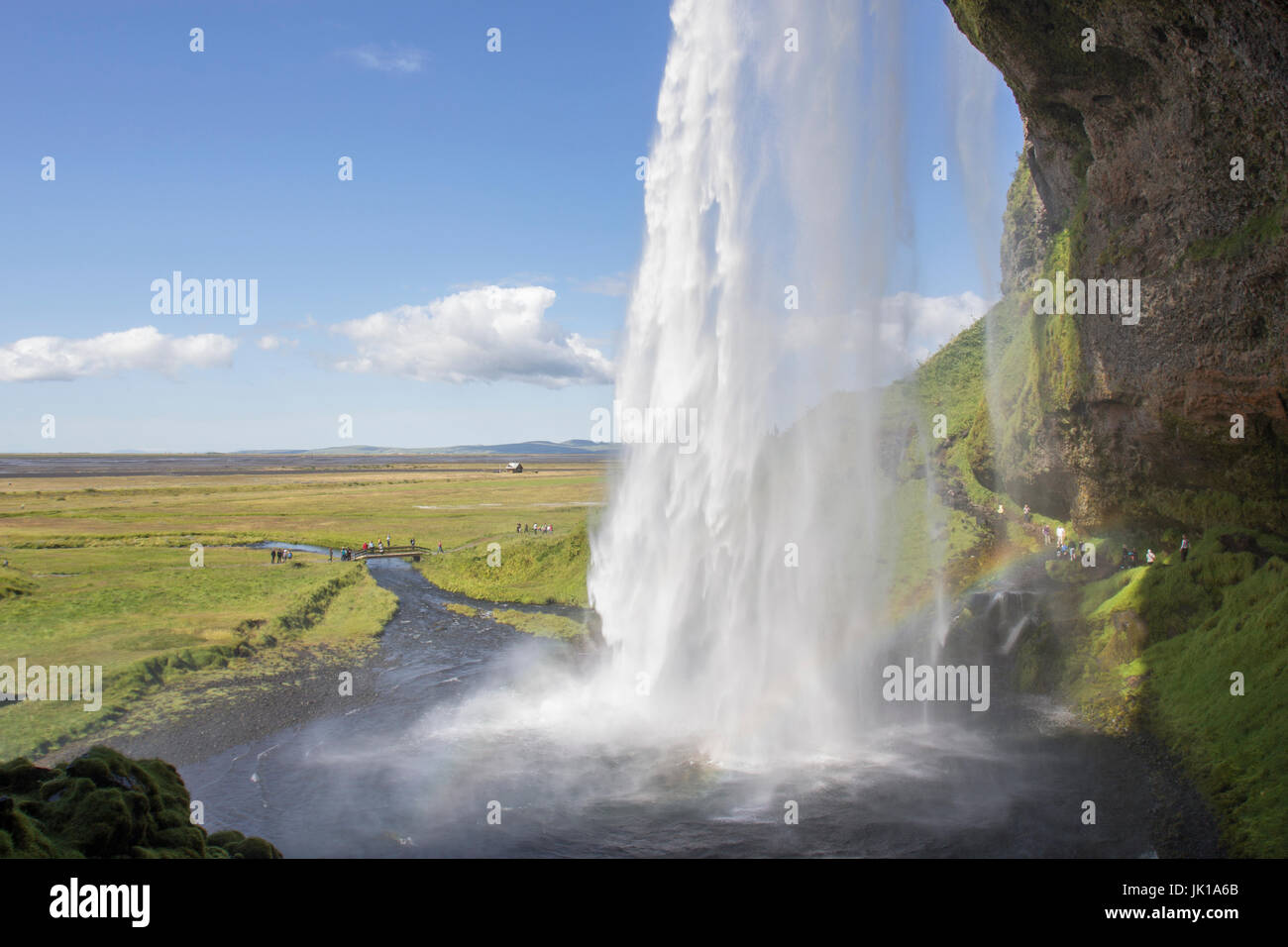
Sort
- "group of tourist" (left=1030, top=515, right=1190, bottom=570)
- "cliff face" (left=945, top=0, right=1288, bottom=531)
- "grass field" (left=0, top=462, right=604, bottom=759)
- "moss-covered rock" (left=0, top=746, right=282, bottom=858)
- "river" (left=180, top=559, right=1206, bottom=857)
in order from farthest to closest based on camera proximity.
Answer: "grass field" (left=0, top=462, right=604, bottom=759) < "group of tourist" (left=1030, top=515, right=1190, bottom=570) < "cliff face" (left=945, top=0, right=1288, bottom=531) < "river" (left=180, top=559, right=1206, bottom=857) < "moss-covered rock" (left=0, top=746, right=282, bottom=858)

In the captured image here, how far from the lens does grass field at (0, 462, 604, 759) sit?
31453 millimetres

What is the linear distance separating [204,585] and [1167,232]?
173ft

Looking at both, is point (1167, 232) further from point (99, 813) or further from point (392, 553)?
point (392, 553)

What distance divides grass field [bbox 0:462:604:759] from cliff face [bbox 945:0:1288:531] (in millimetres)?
28677

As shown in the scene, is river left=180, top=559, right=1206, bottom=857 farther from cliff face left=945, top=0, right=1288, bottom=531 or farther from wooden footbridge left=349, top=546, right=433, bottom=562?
wooden footbridge left=349, top=546, right=433, bottom=562

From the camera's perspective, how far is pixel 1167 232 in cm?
2400

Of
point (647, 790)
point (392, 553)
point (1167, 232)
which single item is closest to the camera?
point (647, 790)

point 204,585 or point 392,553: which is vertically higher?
point 392,553

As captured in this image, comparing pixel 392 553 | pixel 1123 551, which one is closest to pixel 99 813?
pixel 1123 551

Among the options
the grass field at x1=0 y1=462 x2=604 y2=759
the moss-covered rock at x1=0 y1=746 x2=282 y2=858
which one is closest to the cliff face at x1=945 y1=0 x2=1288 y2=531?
the moss-covered rock at x1=0 y1=746 x2=282 y2=858

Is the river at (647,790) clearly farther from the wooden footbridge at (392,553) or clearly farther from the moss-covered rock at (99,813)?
the wooden footbridge at (392,553)

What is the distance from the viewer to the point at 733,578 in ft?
94.2
